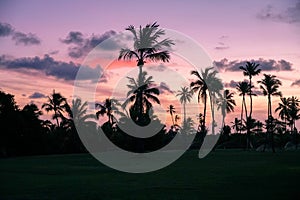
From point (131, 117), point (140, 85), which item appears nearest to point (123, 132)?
point (131, 117)

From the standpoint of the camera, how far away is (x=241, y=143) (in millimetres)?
102750

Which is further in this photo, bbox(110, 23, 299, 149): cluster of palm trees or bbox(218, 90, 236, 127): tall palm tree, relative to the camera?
bbox(218, 90, 236, 127): tall palm tree

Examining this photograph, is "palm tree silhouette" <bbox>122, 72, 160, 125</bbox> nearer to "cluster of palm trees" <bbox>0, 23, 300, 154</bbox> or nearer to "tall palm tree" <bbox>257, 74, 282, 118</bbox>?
"cluster of palm trees" <bbox>0, 23, 300, 154</bbox>

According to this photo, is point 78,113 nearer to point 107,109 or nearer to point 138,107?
point 107,109

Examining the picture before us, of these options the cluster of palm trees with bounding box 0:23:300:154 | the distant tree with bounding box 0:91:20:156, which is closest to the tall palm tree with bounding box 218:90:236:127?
the cluster of palm trees with bounding box 0:23:300:154

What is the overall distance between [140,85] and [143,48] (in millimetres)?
3284

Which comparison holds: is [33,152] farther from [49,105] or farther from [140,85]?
[140,85]

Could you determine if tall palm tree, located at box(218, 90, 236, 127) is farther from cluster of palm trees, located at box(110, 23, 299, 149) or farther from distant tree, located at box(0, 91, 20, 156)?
distant tree, located at box(0, 91, 20, 156)

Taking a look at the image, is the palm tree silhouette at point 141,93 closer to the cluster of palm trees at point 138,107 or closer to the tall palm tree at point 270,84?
the cluster of palm trees at point 138,107

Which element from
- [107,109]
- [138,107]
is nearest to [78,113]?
[107,109]

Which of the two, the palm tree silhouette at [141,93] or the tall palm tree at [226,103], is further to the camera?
the tall palm tree at [226,103]

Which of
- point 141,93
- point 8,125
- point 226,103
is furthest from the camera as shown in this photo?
point 226,103

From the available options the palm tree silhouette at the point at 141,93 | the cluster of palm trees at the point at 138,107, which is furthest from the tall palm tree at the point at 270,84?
the palm tree silhouette at the point at 141,93

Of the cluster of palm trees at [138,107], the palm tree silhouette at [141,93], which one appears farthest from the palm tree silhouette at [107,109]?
the palm tree silhouette at [141,93]
